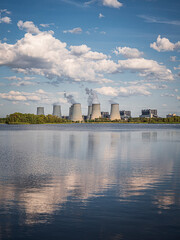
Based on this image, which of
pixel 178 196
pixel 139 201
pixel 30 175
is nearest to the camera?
pixel 139 201

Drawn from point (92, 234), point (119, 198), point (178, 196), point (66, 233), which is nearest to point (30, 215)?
point (66, 233)

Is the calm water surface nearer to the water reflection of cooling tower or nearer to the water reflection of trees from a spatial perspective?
the water reflection of trees

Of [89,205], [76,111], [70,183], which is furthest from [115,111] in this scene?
[89,205]

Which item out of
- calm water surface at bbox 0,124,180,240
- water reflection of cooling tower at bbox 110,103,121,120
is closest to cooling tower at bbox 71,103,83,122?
water reflection of cooling tower at bbox 110,103,121,120

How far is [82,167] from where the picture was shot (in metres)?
15.9

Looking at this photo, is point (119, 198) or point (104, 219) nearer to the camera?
point (104, 219)

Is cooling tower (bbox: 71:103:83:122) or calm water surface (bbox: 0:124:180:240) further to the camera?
cooling tower (bbox: 71:103:83:122)

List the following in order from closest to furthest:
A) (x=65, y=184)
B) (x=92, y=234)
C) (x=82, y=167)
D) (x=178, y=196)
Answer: (x=92, y=234) → (x=178, y=196) → (x=65, y=184) → (x=82, y=167)

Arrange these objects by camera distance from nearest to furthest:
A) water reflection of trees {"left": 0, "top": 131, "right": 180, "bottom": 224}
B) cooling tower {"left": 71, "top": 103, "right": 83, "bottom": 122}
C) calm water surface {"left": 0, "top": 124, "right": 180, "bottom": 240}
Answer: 1. calm water surface {"left": 0, "top": 124, "right": 180, "bottom": 240}
2. water reflection of trees {"left": 0, "top": 131, "right": 180, "bottom": 224}
3. cooling tower {"left": 71, "top": 103, "right": 83, "bottom": 122}

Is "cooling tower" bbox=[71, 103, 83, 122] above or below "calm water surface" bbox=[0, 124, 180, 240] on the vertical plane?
above

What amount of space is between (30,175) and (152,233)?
8038 mm

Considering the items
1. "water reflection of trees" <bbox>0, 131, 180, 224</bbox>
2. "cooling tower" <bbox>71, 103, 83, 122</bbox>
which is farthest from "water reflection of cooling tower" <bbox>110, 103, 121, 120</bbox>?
"water reflection of trees" <bbox>0, 131, 180, 224</bbox>

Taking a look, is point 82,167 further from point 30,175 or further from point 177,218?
point 177,218

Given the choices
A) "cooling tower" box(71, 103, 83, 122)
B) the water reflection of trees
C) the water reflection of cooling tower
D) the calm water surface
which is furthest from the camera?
"cooling tower" box(71, 103, 83, 122)
